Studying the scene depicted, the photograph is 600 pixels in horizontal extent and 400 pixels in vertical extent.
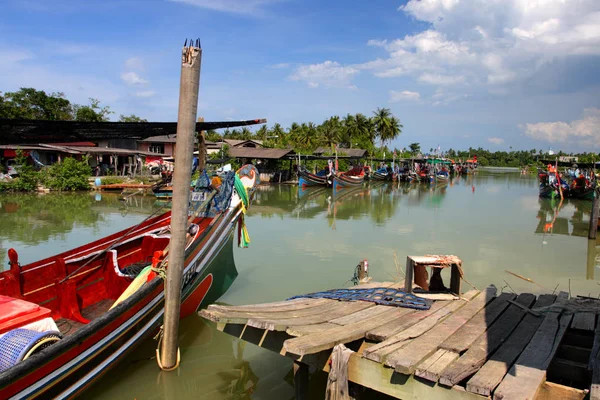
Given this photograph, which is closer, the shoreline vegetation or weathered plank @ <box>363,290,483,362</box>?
weathered plank @ <box>363,290,483,362</box>

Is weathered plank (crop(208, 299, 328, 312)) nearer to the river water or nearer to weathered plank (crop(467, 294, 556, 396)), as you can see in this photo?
the river water

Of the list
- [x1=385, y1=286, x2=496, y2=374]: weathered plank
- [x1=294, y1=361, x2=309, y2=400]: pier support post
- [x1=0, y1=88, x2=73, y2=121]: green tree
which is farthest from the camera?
[x1=0, y1=88, x2=73, y2=121]: green tree

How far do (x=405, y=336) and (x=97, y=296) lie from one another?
450cm

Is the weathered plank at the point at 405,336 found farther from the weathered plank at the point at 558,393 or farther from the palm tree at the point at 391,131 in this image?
the palm tree at the point at 391,131

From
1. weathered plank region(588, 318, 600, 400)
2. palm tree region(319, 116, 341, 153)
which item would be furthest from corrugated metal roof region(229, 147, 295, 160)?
weathered plank region(588, 318, 600, 400)

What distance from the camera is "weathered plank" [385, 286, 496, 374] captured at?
2855 millimetres

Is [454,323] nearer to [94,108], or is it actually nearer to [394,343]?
[394,343]

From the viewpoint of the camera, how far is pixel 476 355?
3.11 meters

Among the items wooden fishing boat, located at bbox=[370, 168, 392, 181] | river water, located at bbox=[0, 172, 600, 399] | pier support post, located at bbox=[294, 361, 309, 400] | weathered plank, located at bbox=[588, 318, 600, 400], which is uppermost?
wooden fishing boat, located at bbox=[370, 168, 392, 181]

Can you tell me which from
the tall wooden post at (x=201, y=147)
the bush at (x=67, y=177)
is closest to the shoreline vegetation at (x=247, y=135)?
the bush at (x=67, y=177)

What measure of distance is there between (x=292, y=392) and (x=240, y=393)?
0.60 meters

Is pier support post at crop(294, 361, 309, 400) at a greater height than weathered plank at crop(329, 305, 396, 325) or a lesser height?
lesser

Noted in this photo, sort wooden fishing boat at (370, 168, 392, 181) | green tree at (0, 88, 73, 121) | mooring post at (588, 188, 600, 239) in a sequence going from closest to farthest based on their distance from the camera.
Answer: mooring post at (588, 188, 600, 239), green tree at (0, 88, 73, 121), wooden fishing boat at (370, 168, 392, 181)

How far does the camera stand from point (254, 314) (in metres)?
3.86
